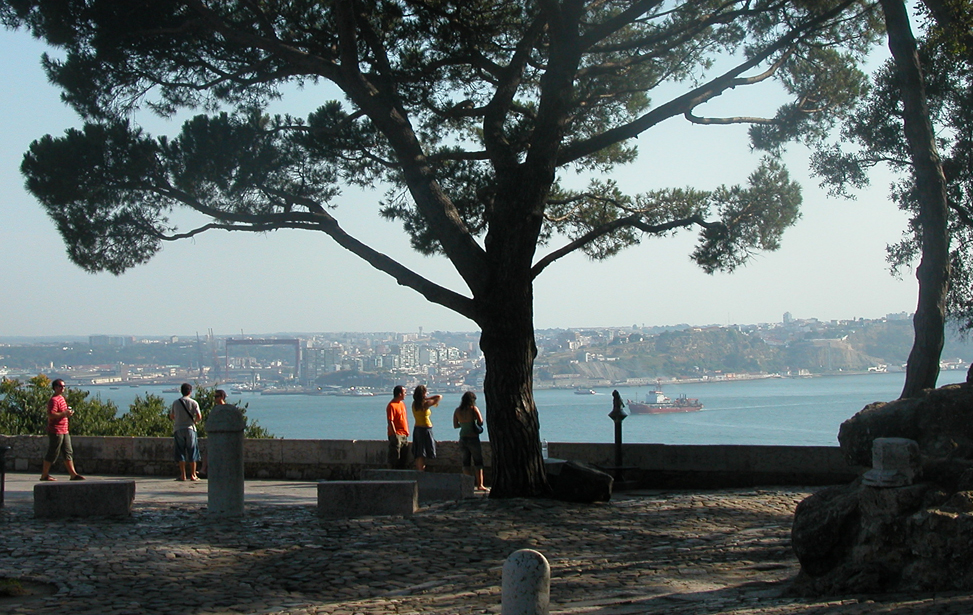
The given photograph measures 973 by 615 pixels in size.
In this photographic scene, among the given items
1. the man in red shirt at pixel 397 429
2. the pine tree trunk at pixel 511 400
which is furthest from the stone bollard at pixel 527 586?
the man in red shirt at pixel 397 429

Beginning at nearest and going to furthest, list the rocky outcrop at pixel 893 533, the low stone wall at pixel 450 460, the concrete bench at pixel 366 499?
1. the rocky outcrop at pixel 893 533
2. the concrete bench at pixel 366 499
3. the low stone wall at pixel 450 460

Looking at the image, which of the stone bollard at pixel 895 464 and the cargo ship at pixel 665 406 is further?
the cargo ship at pixel 665 406

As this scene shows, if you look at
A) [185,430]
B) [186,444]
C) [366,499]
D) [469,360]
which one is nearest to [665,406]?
[469,360]

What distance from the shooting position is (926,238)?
866cm

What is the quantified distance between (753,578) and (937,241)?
4.35m


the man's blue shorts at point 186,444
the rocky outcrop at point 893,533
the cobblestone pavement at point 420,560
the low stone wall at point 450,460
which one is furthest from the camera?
the man's blue shorts at point 186,444

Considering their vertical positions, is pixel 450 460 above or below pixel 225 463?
below

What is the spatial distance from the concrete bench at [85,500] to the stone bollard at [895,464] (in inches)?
268

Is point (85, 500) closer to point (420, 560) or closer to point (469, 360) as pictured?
point (420, 560)

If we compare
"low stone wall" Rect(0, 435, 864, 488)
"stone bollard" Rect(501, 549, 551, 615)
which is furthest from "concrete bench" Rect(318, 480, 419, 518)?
"stone bollard" Rect(501, 549, 551, 615)

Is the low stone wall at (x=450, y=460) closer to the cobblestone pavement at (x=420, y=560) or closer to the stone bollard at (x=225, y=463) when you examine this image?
the cobblestone pavement at (x=420, y=560)

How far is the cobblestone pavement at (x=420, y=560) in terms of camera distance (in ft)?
17.9

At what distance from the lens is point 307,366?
63.0m

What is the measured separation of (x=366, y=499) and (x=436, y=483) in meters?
1.56
